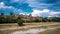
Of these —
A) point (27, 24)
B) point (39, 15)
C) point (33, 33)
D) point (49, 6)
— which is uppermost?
point (49, 6)

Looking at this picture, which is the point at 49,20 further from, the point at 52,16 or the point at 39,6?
the point at 39,6

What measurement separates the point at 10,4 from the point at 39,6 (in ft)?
1.83

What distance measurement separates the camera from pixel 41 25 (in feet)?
7.33

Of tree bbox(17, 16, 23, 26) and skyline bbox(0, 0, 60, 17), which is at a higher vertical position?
skyline bbox(0, 0, 60, 17)

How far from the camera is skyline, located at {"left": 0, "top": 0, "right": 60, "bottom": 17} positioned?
2219 millimetres

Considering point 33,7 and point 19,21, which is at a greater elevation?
point 33,7

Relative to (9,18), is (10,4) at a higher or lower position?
higher

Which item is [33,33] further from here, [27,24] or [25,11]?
[25,11]

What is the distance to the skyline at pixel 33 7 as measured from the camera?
2.22m

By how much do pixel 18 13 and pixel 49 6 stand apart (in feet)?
2.02

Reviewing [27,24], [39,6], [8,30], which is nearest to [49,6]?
[39,6]

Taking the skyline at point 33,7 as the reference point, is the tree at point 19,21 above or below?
below

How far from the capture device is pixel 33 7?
7.37 ft

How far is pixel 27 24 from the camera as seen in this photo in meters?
2.22
